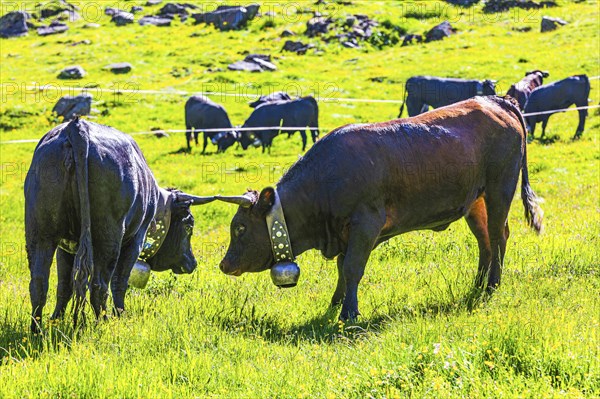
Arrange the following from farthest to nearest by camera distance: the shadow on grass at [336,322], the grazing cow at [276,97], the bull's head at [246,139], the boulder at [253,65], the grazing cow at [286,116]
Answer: the boulder at [253,65] → the grazing cow at [276,97] → the grazing cow at [286,116] → the bull's head at [246,139] → the shadow on grass at [336,322]

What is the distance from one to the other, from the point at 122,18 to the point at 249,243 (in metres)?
57.0

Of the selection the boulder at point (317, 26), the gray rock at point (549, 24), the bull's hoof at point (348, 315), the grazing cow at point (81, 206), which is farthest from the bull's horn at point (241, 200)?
the boulder at point (317, 26)

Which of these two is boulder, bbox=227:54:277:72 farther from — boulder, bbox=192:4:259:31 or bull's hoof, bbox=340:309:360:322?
bull's hoof, bbox=340:309:360:322

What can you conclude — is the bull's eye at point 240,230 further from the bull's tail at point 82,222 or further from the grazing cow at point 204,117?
the grazing cow at point 204,117

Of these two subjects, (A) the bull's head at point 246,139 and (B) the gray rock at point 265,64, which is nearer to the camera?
(A) the bull's head at point 246,139

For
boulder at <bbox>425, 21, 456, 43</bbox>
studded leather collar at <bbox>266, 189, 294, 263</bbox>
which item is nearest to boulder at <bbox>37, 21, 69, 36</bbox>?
boulder at <bbox>425, 21, 456, 43</bbox>

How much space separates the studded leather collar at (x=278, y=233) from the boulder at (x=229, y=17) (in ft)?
169

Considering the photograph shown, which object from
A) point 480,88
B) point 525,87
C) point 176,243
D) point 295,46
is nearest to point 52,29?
point 295,46

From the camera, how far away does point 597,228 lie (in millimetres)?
11836

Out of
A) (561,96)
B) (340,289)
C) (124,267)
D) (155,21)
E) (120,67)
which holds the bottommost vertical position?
(120,67)

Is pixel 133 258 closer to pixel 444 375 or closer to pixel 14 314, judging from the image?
pixel 14 314

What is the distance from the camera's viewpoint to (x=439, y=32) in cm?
5191

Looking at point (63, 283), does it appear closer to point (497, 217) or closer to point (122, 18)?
point (497, 217)

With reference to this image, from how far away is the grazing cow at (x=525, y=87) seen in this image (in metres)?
28.3
